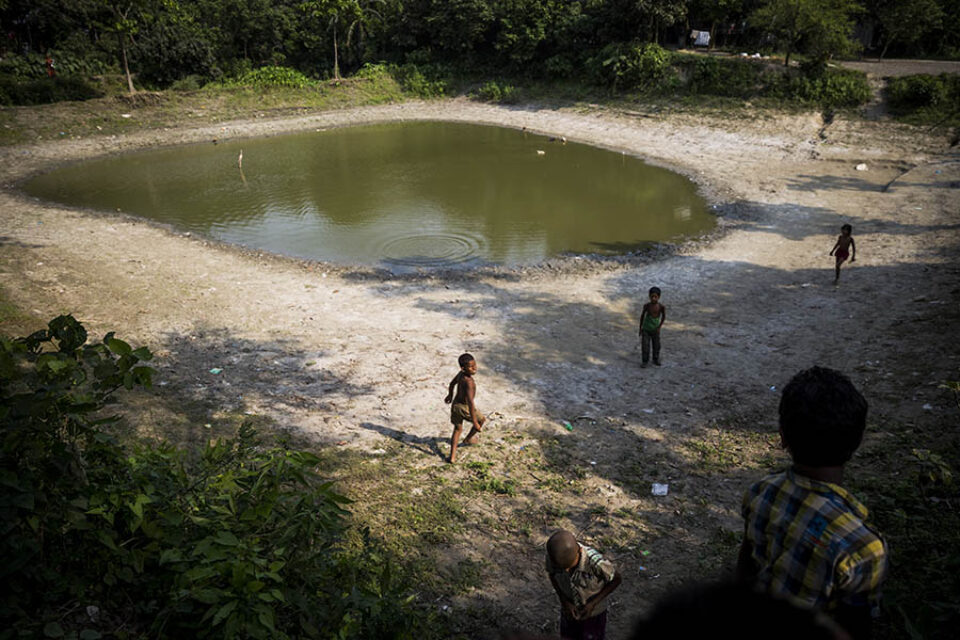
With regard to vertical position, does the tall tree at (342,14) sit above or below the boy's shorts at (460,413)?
above

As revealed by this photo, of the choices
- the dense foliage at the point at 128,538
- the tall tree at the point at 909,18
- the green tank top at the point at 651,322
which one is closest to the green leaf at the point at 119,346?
the dense foliage at the point at 128,538

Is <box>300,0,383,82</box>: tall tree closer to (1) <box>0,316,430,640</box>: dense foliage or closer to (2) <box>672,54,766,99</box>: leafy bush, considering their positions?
(2) <box>672,54,766,99</box>: leafy bush

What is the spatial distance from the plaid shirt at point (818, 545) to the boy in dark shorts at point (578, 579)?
1277 millimetres

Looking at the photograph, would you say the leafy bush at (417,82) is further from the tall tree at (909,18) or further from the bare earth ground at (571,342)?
the bare earth ground at (571,342)

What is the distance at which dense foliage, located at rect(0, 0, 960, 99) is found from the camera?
26.7 m

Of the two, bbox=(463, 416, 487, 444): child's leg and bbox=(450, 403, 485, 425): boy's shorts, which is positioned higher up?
bbox=(450, 403, 485, 425): boy's shorts

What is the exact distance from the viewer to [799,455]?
2146 millimetres

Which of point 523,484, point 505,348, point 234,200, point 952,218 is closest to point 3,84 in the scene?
point 234,200

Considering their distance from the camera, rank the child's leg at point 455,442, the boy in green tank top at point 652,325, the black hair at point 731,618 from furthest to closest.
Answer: the boy in green tank top at point 652,325, the child's leg at point 455,442, the black hair at point 731,618

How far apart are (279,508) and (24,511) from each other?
118cm

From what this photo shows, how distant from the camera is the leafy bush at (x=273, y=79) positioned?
111 feet

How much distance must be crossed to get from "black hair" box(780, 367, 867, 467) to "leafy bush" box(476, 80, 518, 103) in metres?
34.4

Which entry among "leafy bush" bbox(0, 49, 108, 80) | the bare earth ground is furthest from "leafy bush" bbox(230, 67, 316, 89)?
the bare earth ground

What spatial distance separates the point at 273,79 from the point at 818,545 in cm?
3926
